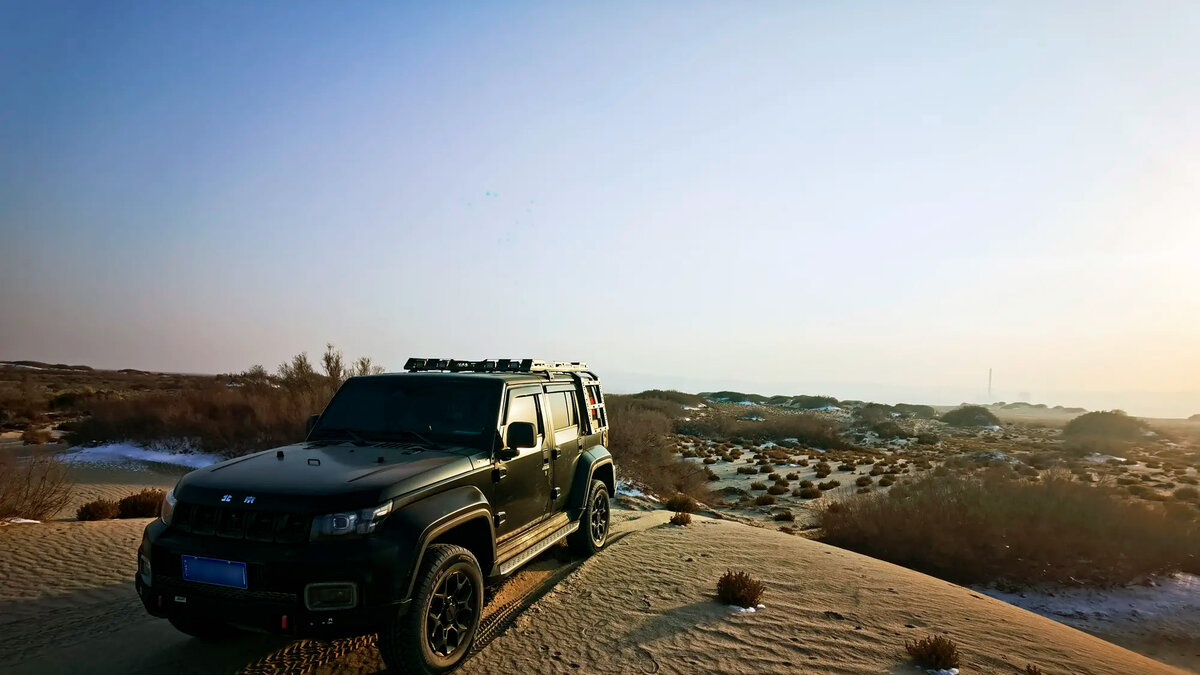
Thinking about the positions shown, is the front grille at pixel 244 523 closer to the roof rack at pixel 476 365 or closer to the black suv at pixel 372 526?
the black suv at pixel 372 526

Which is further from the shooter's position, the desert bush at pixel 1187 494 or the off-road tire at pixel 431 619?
the desert bush at pixel 1187 494

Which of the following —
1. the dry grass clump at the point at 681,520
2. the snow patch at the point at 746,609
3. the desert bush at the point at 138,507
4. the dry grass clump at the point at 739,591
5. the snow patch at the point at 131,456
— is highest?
the dry grass clump at the point at 739,591

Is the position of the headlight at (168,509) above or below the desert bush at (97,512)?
above

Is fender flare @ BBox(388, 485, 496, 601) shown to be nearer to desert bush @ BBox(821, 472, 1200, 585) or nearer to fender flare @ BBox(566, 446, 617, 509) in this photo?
fender flare @ BBox(566, 446, 617, 509)

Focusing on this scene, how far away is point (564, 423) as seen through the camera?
7.68m

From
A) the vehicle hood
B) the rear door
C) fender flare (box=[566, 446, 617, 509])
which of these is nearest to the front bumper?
the vehicle hood

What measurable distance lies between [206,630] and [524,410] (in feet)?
10.6

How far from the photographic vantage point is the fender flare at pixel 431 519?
4.28 m

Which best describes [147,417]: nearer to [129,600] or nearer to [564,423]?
[129,600]

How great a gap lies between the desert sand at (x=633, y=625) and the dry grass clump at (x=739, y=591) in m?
0.16

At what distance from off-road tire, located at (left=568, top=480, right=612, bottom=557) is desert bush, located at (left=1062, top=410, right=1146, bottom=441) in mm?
60350

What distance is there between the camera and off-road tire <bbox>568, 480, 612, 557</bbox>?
26.3 feet

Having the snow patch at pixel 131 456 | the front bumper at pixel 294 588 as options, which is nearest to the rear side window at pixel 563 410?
the front bumper at pixel 294 588

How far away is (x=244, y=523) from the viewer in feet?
13.8
